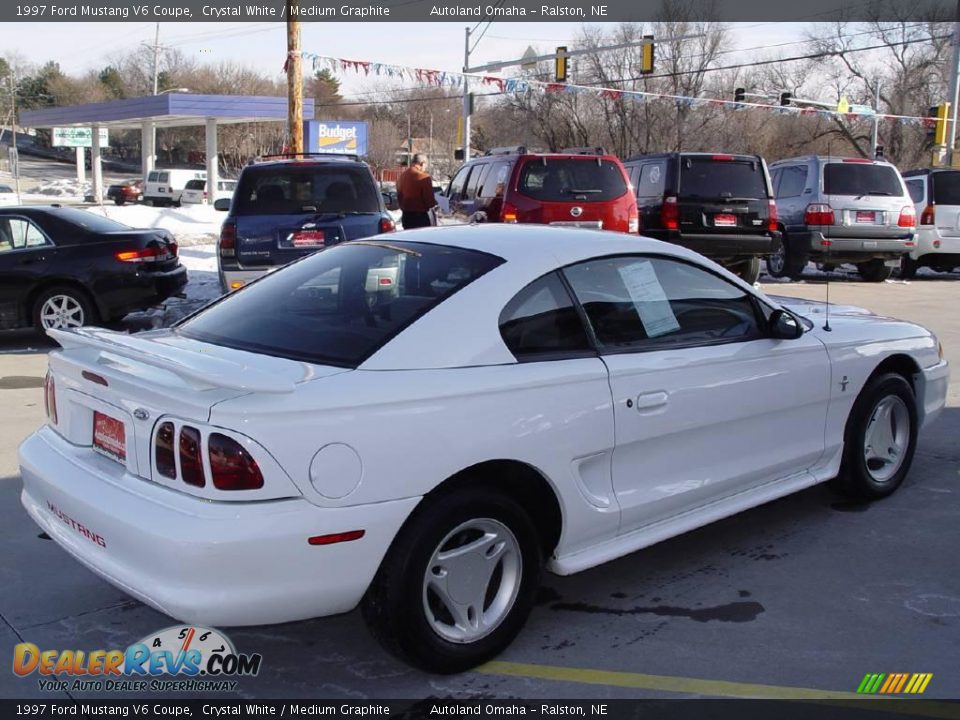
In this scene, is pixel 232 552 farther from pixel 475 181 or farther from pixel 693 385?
pixel 475 181

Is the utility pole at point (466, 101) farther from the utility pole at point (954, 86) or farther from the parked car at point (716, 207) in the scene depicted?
the parked car at point (716, 207)

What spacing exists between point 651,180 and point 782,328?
10.3 m

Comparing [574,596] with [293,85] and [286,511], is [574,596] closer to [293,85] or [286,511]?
[286,511]

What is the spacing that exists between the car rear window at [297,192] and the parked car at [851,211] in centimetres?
797

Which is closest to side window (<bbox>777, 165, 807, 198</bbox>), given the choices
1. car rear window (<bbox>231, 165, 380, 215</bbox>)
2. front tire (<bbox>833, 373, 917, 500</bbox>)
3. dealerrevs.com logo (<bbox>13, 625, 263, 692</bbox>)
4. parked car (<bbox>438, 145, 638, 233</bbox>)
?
parked car (<bbox>438, 145, 638, 233</bbox>)

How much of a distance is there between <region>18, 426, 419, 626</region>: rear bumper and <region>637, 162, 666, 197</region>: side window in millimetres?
11597

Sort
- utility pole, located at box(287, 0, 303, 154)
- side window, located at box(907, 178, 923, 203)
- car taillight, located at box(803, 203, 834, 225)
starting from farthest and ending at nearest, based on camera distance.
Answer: side window, located at box(907, 178, 923, 203) → utility pole, located at box(287, 0, 303, 154) → car taillight, located at box(803, 203, 834, 225)

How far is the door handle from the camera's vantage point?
12.3 feet

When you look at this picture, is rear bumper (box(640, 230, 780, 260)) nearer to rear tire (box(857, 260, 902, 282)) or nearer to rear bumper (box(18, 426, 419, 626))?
rear tire (box(857, 260, 902, 282))

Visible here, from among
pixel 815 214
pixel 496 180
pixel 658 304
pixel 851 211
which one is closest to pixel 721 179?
pixel 815 214

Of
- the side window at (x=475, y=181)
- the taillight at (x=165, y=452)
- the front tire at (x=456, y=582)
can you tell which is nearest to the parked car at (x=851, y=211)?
the side window at (x=475, y=181)

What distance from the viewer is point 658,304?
4.12 m

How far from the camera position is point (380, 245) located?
420cm

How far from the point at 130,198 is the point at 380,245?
46228 mm
